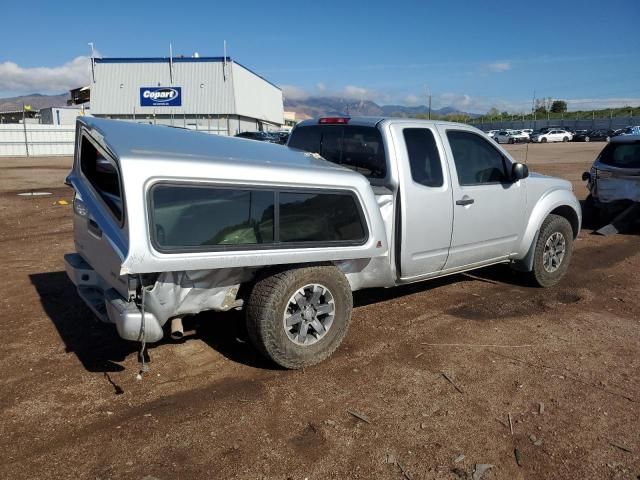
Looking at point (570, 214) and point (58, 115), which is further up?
point (58, 115)

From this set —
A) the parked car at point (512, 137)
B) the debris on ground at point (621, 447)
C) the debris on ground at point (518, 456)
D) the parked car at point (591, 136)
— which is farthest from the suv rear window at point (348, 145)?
the parked car at point (591, 136)

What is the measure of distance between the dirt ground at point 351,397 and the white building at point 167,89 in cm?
4948

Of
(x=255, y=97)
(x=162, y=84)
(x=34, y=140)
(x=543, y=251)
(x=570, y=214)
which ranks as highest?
(x=162, y=84)

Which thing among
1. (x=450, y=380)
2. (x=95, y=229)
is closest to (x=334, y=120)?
(x=95, y=229)

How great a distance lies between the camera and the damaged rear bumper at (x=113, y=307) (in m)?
3.42

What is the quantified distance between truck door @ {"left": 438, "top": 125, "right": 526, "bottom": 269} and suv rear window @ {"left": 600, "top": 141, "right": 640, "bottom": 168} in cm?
469

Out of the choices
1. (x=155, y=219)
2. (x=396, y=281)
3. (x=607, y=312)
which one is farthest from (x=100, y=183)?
(x=607, y=312)

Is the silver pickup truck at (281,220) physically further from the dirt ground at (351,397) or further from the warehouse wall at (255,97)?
the warehouse wall at (255,97)

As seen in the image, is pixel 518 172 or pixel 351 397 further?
pixel 518 172

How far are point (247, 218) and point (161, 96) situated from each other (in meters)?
53.1

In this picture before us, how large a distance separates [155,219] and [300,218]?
106 cm

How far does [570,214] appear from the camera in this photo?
6574 mm

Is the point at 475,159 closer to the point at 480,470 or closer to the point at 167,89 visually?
the point at 480,470

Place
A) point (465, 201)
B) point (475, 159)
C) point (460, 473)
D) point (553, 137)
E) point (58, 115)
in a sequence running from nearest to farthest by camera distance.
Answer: point (460, 473), point (465, 201), point (475, 159), point (58, 115), point (553, 137)
